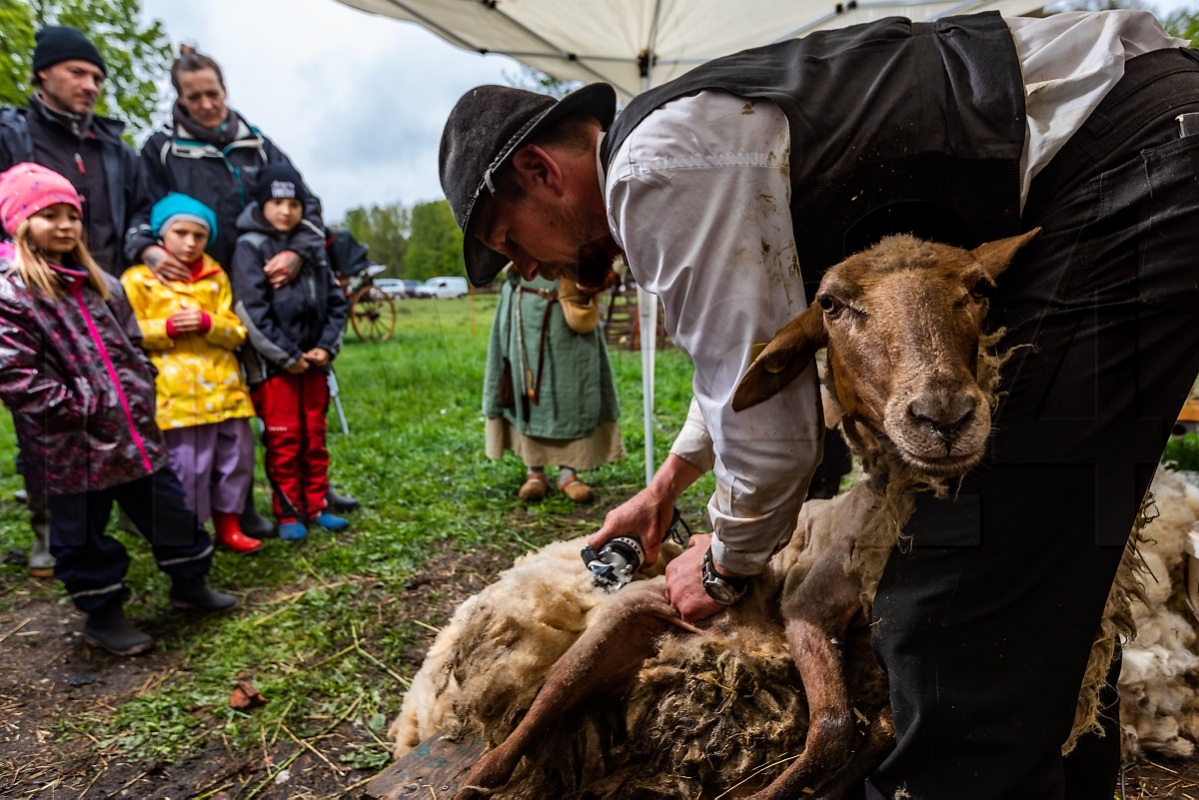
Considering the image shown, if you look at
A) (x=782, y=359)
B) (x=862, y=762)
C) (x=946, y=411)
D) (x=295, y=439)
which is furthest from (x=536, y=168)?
(x=295, y=439)

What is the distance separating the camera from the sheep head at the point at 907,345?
4.04 ft

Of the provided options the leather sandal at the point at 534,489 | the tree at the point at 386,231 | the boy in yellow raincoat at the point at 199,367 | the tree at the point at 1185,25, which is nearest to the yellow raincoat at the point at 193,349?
the boy in yellow raincoat at the point at 199,367

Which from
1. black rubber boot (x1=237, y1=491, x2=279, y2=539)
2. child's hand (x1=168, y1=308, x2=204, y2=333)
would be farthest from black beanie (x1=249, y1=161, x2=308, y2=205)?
black rubber boot (x1=237, y1=491, x2=279, y2=539)

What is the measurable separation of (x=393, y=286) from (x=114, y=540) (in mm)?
9565

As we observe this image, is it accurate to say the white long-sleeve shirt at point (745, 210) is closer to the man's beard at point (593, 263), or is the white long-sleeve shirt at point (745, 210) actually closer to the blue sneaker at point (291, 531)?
the man's beard at point (593, 263)

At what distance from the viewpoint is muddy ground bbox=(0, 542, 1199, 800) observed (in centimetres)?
244

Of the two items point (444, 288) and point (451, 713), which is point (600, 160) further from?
point (444, 288)

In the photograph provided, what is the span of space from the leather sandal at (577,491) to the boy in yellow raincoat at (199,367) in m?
2.02

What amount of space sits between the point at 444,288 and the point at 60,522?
8.02 meters

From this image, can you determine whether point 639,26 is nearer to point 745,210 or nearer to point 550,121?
point 550,121

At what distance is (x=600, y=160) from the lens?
67.2 inches

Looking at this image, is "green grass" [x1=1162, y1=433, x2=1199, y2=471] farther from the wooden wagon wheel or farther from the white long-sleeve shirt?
the wooden wagon wheel

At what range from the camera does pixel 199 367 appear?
167 inches

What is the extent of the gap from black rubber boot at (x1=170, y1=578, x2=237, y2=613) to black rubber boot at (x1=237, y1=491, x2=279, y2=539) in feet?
3.12
